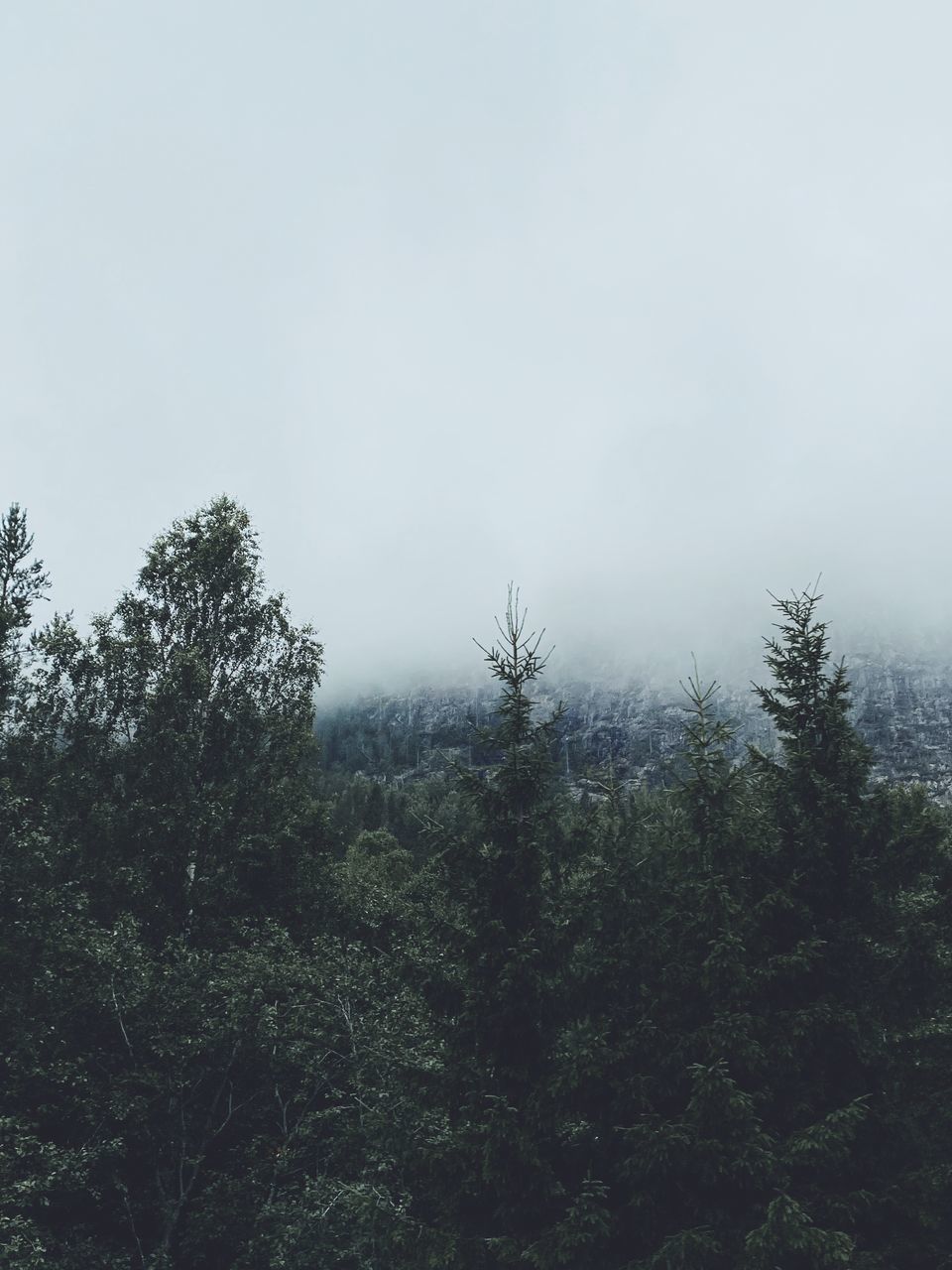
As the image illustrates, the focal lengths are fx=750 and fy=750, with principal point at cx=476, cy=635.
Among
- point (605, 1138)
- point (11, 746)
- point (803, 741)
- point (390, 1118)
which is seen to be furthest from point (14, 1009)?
point (803, 741)

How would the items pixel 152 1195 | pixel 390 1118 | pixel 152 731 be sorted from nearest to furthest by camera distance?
pixel 390 1118
pixel 152 1195
pixel 152 731

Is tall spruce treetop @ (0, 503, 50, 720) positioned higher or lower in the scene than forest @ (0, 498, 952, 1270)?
higher

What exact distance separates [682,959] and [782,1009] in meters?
1.87

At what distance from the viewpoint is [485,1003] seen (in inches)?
507

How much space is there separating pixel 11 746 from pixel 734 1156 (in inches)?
742

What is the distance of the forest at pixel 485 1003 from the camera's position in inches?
475

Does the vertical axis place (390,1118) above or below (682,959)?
below

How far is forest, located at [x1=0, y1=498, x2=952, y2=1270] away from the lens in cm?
1206

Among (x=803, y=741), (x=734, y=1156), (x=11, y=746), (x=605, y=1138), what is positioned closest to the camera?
(x=734, y=1156)

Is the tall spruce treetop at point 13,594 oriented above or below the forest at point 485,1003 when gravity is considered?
above

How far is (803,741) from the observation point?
15789 millimetres

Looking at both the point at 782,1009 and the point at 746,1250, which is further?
the point at 782,1009

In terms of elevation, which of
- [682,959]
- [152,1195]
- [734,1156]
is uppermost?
[682,959]

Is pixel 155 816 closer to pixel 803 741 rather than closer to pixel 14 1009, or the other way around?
pixel 14 1009
